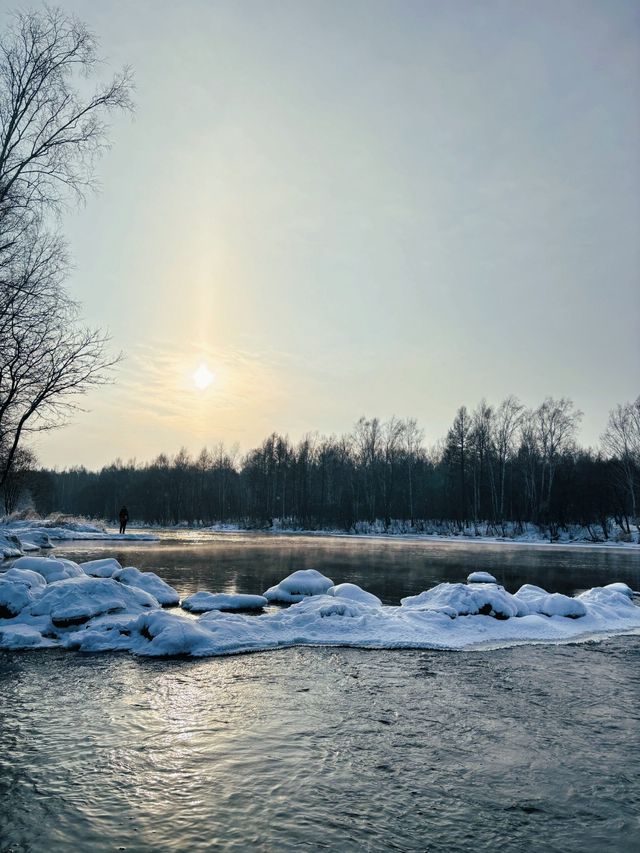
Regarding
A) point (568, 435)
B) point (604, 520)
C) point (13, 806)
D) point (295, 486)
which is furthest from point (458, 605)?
point (295, 486)

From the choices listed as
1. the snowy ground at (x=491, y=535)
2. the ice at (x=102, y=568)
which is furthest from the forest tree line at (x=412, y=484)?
the ice at (x=102, y=568)

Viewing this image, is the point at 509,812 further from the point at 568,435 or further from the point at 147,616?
the point at 568,435

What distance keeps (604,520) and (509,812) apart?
168 ft

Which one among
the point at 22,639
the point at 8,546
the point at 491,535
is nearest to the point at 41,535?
the point at 8,546

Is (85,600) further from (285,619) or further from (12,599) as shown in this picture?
(285,619)

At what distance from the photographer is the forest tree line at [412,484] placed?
51.5 meters

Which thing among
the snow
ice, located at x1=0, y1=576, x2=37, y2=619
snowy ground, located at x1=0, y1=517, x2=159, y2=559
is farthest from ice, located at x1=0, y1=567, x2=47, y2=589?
snowy ground, located at x1=0, y1=517, x2=159, y2=559

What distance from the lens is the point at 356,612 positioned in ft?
33.5

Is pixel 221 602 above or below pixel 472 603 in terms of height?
below

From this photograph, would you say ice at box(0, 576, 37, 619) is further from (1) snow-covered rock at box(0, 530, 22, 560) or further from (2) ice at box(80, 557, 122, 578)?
(1) snow-covered rock at box(0, 530, 22, 560)

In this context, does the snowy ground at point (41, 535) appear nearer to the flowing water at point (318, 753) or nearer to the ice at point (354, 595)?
the ice at point (354, 595)

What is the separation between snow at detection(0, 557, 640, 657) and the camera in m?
8.38

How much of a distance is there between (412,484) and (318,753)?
71.3 metres

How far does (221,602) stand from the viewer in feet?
36.4
